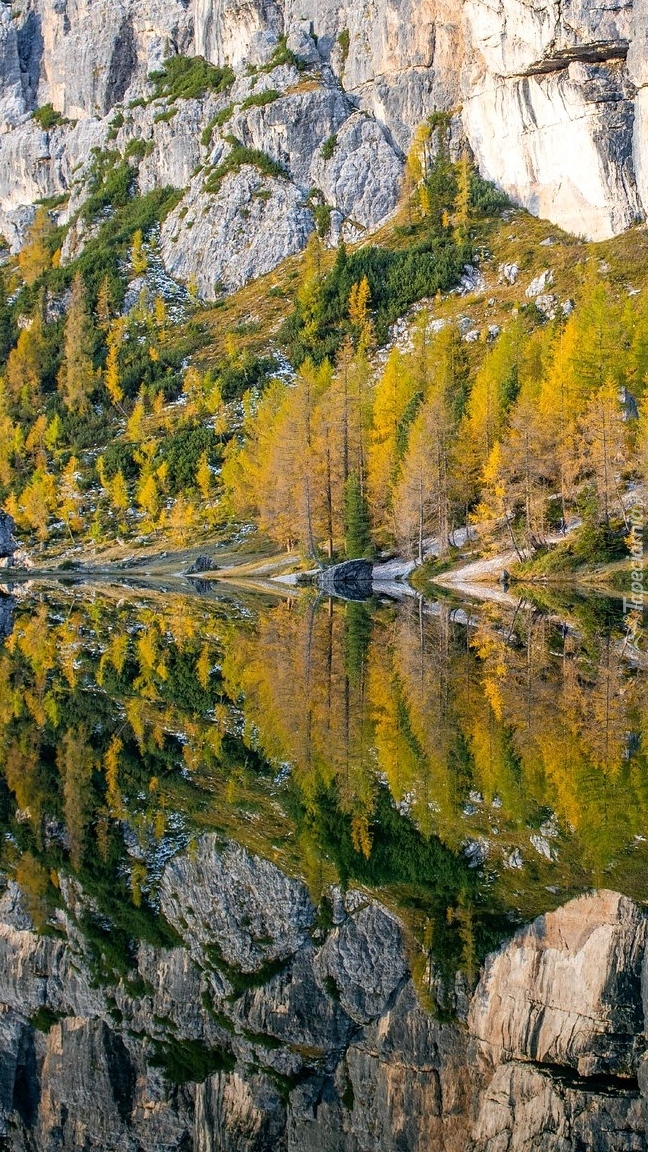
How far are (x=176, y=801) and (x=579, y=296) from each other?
87844mm

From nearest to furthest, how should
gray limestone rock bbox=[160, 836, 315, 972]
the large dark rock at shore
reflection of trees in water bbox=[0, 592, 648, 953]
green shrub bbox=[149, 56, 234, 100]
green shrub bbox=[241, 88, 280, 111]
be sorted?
1. gray limestone rock bbox=[160, 836, 315, 972]
2. reflection of trees in water bbox=[0, 592, 648, 953]
3. the large dark rock at shore
4. green shrub bbox=[241, 88, 280, 111]
5. green shrub bbox=[149, 56, 234, 100]

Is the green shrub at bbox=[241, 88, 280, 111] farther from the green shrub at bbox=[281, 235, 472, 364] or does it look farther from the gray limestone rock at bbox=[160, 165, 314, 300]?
the green shrub at bbox=[281, 235, 472, 364]

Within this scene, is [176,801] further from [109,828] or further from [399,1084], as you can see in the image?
[399,1084]

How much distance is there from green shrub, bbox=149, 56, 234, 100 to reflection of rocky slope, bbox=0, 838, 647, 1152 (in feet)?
509

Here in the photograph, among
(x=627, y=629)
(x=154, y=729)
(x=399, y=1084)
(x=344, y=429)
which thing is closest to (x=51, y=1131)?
(x=399, y=1084)

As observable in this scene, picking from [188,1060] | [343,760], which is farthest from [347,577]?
[188,1060]

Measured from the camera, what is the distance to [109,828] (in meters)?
16.5

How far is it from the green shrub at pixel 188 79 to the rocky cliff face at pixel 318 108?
1839mm

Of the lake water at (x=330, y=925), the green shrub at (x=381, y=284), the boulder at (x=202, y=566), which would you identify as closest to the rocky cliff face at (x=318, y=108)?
the green shrub at (x=381, y=284)

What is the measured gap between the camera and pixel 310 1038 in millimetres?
11570

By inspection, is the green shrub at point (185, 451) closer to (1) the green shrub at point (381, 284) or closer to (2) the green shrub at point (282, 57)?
(1) the green shrub at point (381, 284)

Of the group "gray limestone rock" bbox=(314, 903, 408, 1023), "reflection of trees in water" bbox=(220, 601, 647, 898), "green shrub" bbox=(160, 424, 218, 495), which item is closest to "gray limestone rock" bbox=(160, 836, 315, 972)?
"gray limestone rock" bbox=(314, 903, 408, 1023)

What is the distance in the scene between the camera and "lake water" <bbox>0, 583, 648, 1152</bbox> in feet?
33.9

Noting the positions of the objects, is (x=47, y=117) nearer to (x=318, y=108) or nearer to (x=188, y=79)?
(x=188, y=79)
